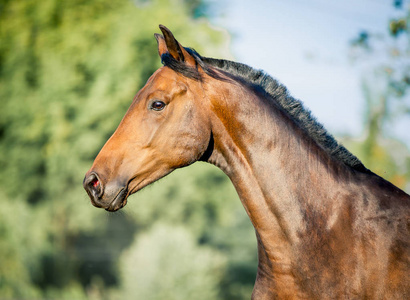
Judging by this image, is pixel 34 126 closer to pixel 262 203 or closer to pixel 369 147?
pixel 369 147

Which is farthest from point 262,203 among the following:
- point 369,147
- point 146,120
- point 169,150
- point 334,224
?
point 369,147

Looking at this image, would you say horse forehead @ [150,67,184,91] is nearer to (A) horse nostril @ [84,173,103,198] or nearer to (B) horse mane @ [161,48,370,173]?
(B) horse mane @ [161,48,370,173]

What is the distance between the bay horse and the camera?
267cm

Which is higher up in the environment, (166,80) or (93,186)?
(166,80)

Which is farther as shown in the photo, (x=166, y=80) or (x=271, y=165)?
(x=166, y=80)

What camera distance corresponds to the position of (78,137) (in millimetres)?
18250

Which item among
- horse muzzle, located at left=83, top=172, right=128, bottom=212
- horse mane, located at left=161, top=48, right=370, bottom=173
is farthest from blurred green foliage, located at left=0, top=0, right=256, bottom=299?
horse muzzle, located at left=83, top=172, right=128, bottom=212

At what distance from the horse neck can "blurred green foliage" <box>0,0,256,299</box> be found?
47.6 feet

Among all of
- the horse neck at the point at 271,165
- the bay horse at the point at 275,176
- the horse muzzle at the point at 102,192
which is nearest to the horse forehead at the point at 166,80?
the bay horse at the point at 275,176

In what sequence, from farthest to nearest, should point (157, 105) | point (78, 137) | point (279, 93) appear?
point (78, 137) < point (279, 93) < point (157, 105)

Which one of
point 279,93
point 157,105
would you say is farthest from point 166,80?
point 279,93

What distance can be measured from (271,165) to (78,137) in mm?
16417

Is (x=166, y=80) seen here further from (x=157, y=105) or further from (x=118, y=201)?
(x=118, y=201)

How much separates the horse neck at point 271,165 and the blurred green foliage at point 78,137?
14.5 m
